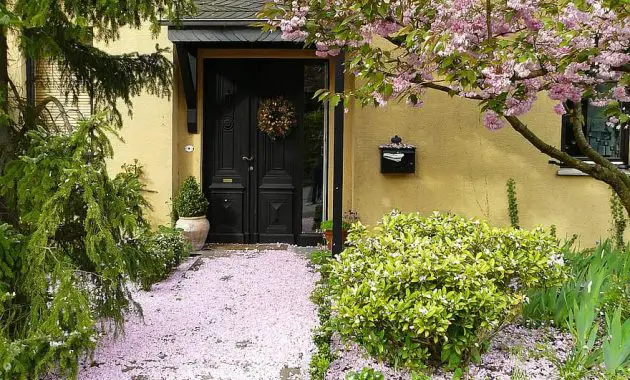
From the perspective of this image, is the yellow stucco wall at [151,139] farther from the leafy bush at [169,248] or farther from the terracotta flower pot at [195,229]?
the leafy bush at [169,248]

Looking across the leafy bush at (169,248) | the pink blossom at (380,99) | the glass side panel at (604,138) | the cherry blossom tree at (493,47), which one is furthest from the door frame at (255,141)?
the glass side panel at (604,138)

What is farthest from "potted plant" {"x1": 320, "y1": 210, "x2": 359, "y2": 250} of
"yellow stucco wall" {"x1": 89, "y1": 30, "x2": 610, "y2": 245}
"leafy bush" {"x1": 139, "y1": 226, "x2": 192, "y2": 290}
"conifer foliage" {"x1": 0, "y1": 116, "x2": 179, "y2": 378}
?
"conifer foliage" {"x1": 0, "y1": 116, "x2": 179, "y2": 378}

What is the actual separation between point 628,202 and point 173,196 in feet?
18.0

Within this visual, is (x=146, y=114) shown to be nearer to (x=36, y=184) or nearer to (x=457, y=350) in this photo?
(x=36, y=184)

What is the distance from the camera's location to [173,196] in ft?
25.7

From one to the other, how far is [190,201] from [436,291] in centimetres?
492

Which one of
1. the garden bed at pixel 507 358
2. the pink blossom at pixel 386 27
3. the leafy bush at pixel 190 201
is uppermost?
the pink blossom at pixel 386 27

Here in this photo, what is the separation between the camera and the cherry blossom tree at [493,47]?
3861 mm

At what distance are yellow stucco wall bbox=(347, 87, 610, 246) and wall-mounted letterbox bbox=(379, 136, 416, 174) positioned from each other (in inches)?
5.7

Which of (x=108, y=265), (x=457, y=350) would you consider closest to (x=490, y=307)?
(x=457, y=350)

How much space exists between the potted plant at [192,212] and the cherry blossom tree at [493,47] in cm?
315

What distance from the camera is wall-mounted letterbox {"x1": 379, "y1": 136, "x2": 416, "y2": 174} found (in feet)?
23.2

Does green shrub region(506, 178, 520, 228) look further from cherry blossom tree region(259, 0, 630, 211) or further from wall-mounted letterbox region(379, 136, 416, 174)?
cherry blossom tree region(259, 0, 630, 211)

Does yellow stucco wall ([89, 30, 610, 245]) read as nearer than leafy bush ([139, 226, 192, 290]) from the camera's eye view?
No
